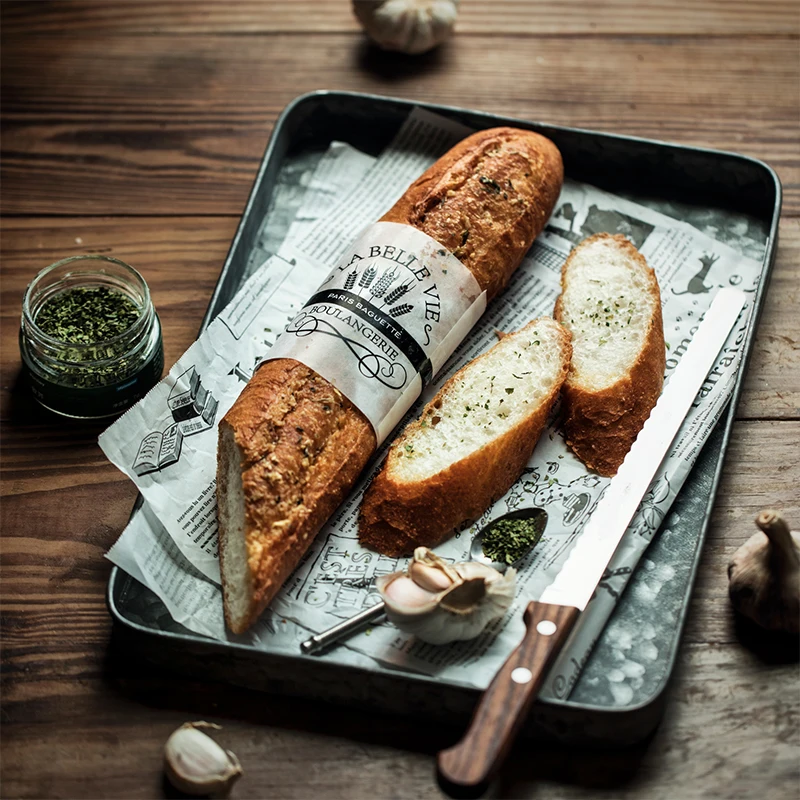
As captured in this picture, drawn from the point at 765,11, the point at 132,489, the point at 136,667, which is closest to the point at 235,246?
the point at 132,489

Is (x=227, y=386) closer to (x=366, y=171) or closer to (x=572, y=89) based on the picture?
(x=366, y=171)

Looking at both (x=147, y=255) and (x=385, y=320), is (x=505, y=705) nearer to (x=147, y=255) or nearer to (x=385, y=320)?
(x=385, y=320)

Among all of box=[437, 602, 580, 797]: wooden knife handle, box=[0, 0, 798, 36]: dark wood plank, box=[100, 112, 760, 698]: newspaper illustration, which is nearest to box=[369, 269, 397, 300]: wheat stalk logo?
box=[100, 112, 760, 698]: newspaper illustration

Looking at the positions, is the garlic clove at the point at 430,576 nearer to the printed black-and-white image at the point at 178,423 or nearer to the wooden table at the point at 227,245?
the wooden table at the point at 227,245

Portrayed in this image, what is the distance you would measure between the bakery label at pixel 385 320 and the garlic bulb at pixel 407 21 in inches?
35.5

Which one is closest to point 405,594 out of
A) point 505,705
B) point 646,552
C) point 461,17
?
point 505,705

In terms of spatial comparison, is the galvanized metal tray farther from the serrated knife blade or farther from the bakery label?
the bakery label

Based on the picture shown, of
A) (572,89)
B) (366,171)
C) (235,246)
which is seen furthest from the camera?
(572,89)

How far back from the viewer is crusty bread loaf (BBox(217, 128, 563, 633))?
2.00m

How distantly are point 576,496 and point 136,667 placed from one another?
3.03 feet

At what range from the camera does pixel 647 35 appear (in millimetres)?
3176

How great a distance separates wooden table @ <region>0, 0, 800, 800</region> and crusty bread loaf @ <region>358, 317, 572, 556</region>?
38 cm

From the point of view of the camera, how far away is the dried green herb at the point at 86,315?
2.32 m

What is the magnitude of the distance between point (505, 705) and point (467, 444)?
581 millimetres
